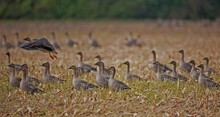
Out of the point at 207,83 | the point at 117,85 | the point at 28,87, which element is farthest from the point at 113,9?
the point at 28,87

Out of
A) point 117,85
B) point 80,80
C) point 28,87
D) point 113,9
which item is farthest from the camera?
point 113,9

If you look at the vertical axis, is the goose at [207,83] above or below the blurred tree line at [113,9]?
below

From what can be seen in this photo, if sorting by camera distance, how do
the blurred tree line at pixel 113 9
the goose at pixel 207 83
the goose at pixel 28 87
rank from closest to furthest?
the goose at pixel 28 87 < the goose at pixel 207 83 < the blurred tree line at pixel 113 9

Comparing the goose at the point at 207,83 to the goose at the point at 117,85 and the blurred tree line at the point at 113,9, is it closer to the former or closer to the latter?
the goose at the point at 117,85

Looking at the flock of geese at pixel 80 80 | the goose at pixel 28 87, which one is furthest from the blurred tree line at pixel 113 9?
the goose at pixel 28 87

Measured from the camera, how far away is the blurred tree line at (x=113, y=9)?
57.2 m

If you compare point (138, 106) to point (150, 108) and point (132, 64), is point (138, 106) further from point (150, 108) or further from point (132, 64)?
point (132, 64)

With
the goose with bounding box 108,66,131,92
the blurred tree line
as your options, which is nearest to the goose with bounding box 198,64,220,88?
the goose with bounding box 108,66,131,92

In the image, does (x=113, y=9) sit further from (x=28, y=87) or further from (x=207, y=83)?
(x=28, y=87)

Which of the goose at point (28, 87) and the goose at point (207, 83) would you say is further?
the goose at point (207, 83)

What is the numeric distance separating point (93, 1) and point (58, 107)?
169 ft

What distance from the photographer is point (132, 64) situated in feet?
59.9

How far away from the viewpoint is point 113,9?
199 ft

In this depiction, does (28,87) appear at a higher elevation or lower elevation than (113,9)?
lower
